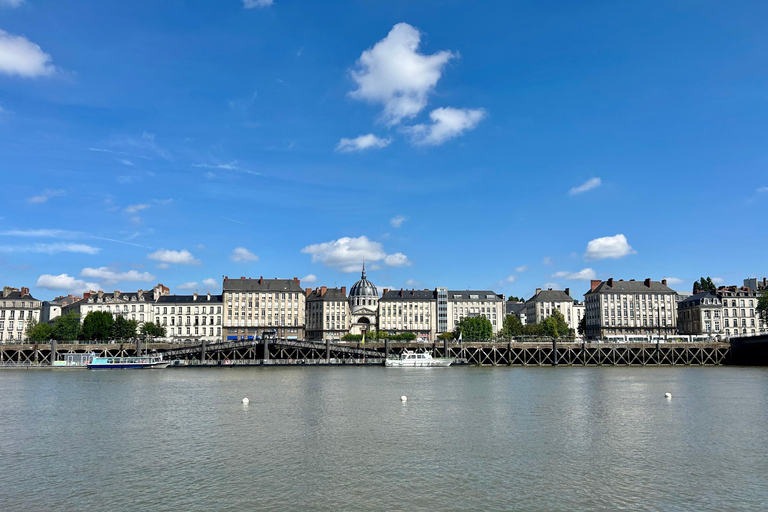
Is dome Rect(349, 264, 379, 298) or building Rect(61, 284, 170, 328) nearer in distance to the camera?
building Rect(61, 284, 170, 328)

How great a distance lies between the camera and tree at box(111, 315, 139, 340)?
13225 cm

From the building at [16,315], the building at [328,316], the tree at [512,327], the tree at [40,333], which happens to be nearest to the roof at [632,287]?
the tree at [512,327]

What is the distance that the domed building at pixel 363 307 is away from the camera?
7283 inches

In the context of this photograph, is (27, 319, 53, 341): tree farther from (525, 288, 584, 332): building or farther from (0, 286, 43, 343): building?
(525, 288, 584, 332): building

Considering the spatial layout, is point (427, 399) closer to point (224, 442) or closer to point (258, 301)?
point (224, 442)

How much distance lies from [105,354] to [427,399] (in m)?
76.8

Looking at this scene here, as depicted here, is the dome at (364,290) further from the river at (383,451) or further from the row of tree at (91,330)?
the river at (383,451)

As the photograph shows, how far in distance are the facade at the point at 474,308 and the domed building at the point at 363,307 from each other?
69.7ft

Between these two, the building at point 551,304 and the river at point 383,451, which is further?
the building at point 551,304

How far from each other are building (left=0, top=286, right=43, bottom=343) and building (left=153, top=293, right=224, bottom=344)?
1157 inches

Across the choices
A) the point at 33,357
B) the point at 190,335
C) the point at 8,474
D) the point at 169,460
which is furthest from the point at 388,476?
the point at 190,335

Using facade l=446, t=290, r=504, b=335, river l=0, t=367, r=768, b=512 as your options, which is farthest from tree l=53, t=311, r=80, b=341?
facade l=446, t=290, r=504, b=335

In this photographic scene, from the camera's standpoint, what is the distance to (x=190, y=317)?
15975cm

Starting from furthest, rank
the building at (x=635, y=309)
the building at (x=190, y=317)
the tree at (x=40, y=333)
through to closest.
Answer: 1. the building at (x=635, y=309)
2. the building at (x=190, y=317)
3. the tree at (x=40, y=333)
